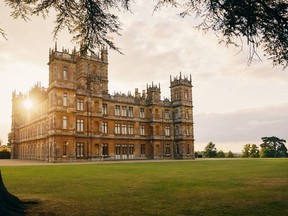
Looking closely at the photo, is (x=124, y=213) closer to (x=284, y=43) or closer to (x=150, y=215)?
(x=150, y=215)

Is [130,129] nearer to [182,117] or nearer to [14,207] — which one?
[182,117]

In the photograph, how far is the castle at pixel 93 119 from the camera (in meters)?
42.6

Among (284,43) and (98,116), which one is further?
(98,116)

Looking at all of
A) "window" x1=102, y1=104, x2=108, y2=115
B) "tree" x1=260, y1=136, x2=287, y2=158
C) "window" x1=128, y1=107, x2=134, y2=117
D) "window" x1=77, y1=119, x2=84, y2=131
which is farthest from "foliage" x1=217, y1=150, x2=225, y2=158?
"window" x1=77, y1=119, x2=84, y2=131

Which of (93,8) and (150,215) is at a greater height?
(93,8)

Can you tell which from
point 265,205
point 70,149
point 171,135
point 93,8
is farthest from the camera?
point 171,135

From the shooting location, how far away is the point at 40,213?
722 cm

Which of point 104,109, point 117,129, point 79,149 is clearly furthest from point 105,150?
point 104,109

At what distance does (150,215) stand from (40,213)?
277 centimetres

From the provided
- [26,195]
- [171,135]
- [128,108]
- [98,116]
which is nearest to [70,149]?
[98,116]

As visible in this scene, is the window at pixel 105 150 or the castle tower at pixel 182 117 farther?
the castle tower at pixel 182 117

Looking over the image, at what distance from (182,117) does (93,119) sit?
19.5 m

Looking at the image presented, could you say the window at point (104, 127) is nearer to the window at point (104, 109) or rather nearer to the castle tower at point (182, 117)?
the window at point (104, 109)

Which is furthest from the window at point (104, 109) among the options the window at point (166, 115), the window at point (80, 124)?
the window at point (166, 115)
